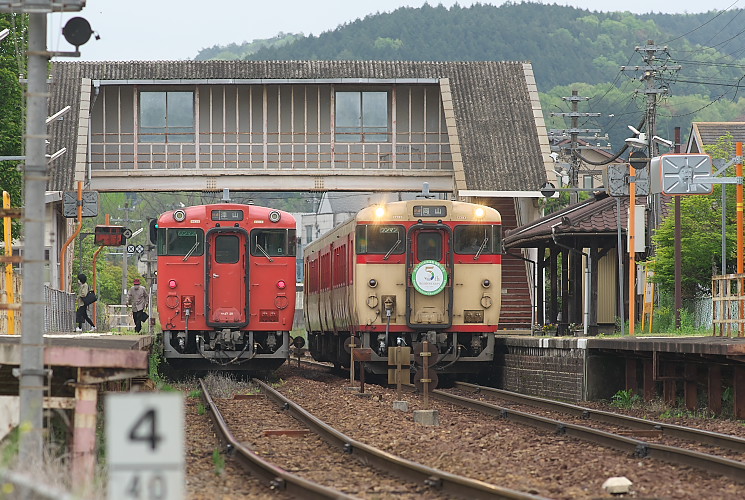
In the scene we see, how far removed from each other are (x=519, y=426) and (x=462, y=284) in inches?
268

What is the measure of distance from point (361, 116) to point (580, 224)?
14310 millimetres

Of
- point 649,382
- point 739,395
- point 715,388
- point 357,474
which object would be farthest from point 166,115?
point 357,474

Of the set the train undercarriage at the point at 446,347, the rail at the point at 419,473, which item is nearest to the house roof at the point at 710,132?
the train undercarriage at the point at 446,347

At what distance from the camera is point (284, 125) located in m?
40.6

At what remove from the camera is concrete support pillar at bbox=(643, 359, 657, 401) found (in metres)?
19.5

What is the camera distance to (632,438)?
13.9 metres

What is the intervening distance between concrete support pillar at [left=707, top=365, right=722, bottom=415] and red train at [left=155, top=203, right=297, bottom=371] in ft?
28.0

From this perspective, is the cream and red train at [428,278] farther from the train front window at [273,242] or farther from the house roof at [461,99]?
the house roof at [461,99]

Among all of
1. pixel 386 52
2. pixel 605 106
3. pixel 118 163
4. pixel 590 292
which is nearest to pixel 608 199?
pixel 590 292

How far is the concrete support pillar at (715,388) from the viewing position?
57.7 ft

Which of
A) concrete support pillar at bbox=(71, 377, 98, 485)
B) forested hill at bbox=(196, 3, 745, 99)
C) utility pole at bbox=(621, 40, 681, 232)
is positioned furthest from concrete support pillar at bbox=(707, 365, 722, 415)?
forested hill at bbox=(196, 3, 745, 99)

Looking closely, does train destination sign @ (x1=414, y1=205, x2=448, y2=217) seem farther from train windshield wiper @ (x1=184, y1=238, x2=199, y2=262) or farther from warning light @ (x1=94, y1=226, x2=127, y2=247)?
warning light @ (x1=94, y1=226, x2=127, y2=247)

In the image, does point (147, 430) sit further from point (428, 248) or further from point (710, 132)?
point (710, 132)

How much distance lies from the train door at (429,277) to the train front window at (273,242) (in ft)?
8.08
